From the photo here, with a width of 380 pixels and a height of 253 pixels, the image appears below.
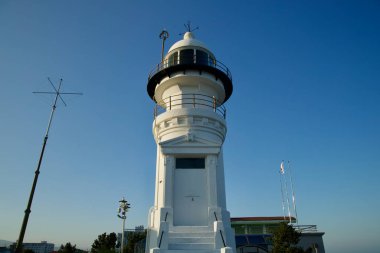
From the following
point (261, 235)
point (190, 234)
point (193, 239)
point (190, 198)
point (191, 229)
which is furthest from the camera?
point (261, 235)

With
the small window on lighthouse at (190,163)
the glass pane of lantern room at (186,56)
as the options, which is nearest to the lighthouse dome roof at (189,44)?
the glass pane of lantern room at (186,56)

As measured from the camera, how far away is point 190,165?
15062 mm

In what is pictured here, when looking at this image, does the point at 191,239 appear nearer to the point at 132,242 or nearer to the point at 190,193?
the point at 190,193

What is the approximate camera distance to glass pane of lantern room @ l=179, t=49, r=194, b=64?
18808 mm

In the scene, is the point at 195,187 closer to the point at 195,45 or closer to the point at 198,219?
the point at 198,219

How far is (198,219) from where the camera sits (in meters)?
14.1

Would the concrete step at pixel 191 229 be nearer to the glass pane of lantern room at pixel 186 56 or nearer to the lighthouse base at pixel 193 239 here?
the lighthouse base at pixel 193 239

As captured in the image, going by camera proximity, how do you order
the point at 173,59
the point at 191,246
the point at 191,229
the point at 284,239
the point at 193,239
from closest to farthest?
the point at 191,246 < the point at 193,239 < the point at 191,229 < the point at 173,59 < the point at 284,239

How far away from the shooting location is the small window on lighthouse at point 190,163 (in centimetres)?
1505

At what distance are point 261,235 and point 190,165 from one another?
22.1m

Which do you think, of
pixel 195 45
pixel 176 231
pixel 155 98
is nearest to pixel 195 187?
pixel 176 231

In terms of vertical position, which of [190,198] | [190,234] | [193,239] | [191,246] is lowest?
[191,246]

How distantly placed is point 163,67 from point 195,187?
863 centimetres

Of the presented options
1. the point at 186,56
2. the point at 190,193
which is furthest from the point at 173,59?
the point at 190,193
